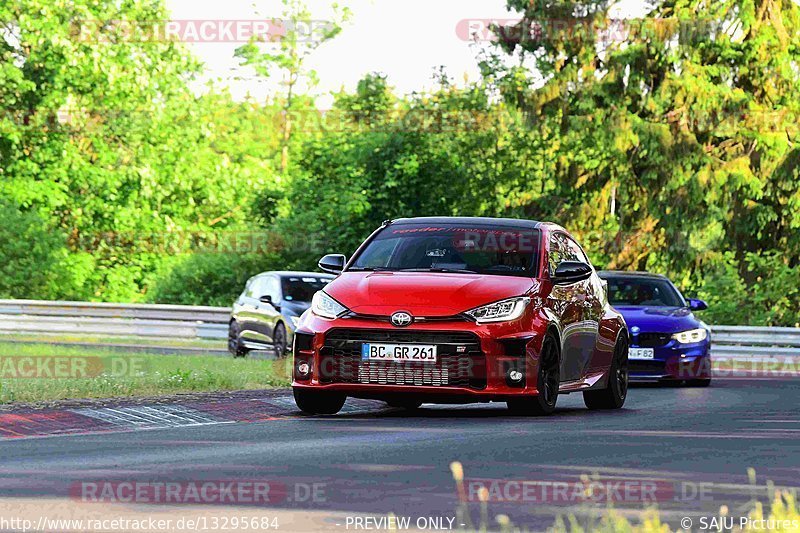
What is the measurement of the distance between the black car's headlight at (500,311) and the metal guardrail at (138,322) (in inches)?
741

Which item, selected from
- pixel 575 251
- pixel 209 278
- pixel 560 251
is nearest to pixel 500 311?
pixel 560 251

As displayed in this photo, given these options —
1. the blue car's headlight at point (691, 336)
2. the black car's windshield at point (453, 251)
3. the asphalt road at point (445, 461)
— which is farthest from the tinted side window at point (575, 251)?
the blue car's headlight at point (691, 336)

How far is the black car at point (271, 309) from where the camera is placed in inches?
1126

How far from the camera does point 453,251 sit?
15.6m

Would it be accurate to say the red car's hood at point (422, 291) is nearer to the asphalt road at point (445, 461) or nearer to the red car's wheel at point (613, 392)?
the asphalt road at point (445, 461)

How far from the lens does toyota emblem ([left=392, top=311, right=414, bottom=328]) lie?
14352 mm

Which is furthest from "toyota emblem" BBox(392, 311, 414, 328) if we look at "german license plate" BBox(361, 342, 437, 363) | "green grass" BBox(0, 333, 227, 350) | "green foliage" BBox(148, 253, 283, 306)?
"green foliage" BBox(148, 253, 283, 306)

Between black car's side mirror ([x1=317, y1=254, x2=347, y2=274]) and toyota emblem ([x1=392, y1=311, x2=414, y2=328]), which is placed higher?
black car's side mirror ([x1=317, y1=254, x2=347, y2=274])

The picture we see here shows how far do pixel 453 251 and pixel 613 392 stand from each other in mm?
2629

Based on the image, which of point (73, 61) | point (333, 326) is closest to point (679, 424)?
point (333, 326)

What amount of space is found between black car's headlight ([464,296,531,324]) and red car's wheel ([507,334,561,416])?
16.8 inches

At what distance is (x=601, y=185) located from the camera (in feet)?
145

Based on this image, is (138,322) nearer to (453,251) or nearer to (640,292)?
(640,292)

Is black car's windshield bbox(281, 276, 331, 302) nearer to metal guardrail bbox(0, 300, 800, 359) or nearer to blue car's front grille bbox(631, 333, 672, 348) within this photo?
metal guardrail bbox(0, 300, 800, 359)
